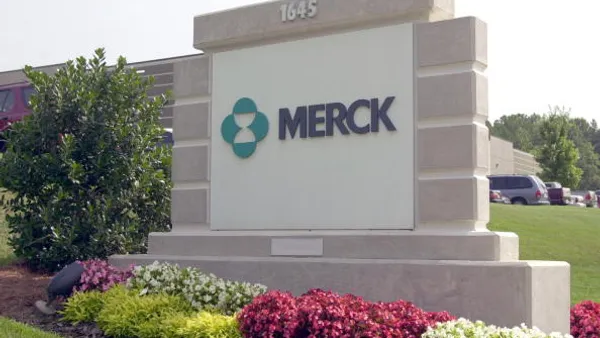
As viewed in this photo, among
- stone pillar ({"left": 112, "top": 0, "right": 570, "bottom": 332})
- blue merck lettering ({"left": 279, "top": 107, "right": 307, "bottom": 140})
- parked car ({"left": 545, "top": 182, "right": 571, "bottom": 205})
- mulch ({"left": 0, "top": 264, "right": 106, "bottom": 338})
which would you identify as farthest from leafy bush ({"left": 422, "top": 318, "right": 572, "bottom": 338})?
parked car ({"left": 545, "top": 182, "right": 571, "bottom": 205})

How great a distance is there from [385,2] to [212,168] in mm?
3807

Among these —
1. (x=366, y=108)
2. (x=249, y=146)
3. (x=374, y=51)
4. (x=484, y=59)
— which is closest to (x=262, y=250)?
(x=249, y=146)

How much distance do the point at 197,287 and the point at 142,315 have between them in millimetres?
799

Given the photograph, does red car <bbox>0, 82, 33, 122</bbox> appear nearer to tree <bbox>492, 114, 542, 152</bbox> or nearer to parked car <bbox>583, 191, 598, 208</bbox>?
parked car <bbox>583, 191, 598, 208</bbox>

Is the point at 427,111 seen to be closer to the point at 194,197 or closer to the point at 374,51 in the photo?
the point at 374,51

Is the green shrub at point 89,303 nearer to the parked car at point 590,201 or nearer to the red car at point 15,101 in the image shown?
the red car at point 15,101

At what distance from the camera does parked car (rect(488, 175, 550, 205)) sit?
37.8m

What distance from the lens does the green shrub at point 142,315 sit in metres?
9.27

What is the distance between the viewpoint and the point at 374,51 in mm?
11055

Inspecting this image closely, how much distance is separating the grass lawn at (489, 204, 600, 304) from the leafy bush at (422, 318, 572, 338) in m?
8.03

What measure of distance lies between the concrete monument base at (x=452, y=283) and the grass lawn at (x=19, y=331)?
10.4 feet

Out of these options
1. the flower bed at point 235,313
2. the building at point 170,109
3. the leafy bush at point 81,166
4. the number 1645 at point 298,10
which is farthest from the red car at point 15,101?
the number 1645 at point 298,10

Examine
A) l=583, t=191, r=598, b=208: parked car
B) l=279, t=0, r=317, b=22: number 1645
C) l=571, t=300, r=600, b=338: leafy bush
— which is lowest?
l=571, t=300, r=600, b=338: leafy bush

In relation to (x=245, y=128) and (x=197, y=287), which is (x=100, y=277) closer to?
(x=197, y=287)
